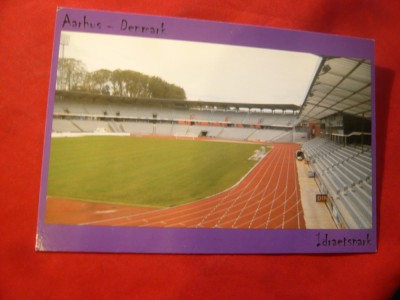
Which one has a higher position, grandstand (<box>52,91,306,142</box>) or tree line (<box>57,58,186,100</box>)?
tree line (<box>57,58,186,100</box>)

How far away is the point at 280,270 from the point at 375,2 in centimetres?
78

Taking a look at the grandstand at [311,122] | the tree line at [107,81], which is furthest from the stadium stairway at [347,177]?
the tree line at [107,81]

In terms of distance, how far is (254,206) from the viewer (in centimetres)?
73

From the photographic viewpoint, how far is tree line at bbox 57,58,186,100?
2.29 feet

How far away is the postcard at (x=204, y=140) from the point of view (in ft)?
2.30

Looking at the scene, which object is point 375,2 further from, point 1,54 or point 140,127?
point 1,54

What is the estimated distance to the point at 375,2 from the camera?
0.84 meters

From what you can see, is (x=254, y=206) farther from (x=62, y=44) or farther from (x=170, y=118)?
(x=62, y=44)

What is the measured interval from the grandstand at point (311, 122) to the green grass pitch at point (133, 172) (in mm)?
42

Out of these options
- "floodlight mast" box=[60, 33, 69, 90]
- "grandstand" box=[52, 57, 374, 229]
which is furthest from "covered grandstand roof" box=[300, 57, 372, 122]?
"floodlight mast" box=[60, 33, 69, 90]

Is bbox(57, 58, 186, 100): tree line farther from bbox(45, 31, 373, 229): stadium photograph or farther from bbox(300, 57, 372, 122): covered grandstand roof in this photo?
bbox(300, 57, 372, 122): covered grandstand roof

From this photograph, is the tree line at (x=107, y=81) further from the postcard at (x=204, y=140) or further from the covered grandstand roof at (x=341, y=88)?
the covered grandstand roof at (x=341, y=88)

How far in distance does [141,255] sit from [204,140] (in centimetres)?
32

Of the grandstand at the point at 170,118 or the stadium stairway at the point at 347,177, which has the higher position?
the grandstand at the point at 170,118
